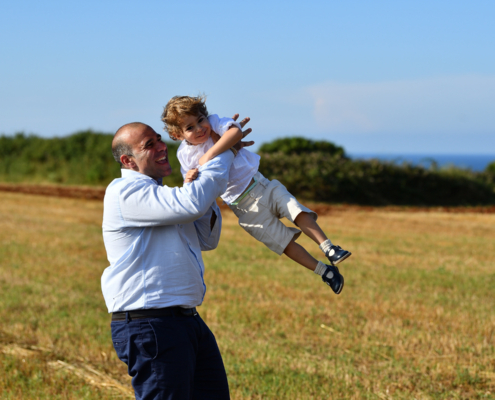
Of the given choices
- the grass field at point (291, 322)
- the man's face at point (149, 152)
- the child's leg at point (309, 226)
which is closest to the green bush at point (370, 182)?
the grass field at point (291, 322)

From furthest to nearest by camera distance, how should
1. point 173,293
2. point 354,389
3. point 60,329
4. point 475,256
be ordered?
point 475,256 → point 60,329 → point 354,389 → point 173,293

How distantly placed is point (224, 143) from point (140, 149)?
0.64 m

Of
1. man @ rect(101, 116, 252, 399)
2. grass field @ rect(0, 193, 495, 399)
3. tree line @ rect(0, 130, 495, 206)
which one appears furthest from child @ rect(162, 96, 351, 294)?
tree line @ rect(0, 130, 495, 206)

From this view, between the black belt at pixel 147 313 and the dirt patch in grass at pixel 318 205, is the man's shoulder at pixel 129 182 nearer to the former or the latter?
the black belt at pixel 147 313

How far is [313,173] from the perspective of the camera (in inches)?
915

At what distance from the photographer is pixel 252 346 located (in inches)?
236

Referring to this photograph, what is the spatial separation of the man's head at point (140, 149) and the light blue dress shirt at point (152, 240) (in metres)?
0.08

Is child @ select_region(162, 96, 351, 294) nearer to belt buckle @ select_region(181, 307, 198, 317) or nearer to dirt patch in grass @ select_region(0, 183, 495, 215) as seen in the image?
belt buckle @ select_region(181, 307, 198, 317)

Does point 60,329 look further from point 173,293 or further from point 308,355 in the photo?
point 173,293

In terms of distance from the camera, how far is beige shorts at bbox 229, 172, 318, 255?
13.6 feet

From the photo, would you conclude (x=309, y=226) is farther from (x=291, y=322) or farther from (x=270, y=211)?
(x=291, y=322)

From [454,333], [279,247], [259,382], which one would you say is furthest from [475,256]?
[279,247]

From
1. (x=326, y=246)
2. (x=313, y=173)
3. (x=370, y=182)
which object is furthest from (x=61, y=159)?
(x=326, y=246)

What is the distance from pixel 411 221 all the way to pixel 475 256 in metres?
5.61
